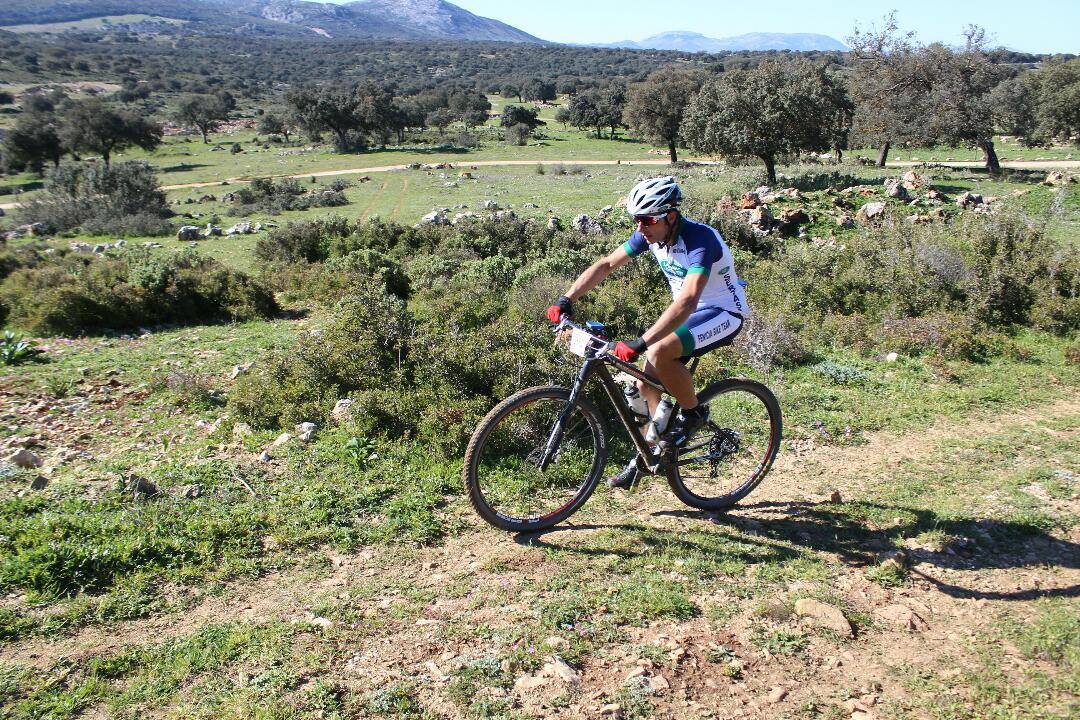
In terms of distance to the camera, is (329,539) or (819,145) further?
(819,145)

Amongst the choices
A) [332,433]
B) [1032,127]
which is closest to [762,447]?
[332,433]

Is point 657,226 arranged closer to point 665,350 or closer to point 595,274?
point 595,274

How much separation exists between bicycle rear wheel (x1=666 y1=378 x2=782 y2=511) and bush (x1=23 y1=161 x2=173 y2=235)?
27549 mm

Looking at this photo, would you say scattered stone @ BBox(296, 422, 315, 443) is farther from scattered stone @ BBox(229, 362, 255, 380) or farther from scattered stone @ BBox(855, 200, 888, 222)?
scattered stone @ BBox(855, 200, 888, 222)

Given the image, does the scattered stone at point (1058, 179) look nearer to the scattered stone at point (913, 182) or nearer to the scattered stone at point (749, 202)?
the scattered stone at point (913, 182)

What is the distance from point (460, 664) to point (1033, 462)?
19.9ft

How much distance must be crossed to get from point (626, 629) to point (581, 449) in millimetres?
1606

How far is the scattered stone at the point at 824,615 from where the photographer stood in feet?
13.3

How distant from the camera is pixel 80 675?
3.48 meters

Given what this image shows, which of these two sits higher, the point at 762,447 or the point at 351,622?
the point at 762,447

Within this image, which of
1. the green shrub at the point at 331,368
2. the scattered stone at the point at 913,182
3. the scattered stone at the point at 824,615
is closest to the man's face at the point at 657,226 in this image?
the scattered stone at the point at 824,615

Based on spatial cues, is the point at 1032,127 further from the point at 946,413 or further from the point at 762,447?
the point at 762,447

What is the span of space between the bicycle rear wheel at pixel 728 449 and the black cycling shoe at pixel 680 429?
0.29 ft

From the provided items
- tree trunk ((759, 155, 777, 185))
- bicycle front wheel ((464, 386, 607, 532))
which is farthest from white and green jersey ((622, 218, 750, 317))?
tree trunk ((759, 155, 777, 185))
